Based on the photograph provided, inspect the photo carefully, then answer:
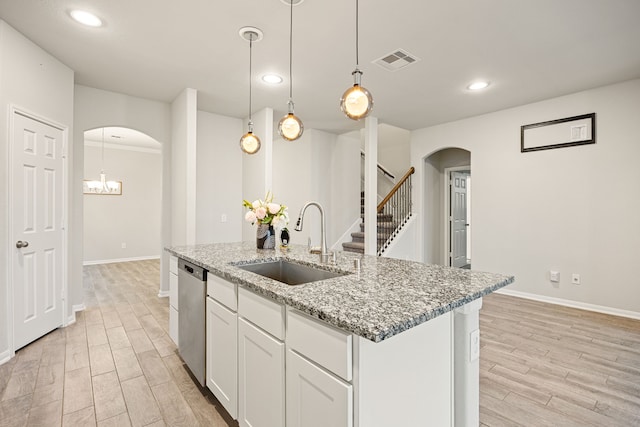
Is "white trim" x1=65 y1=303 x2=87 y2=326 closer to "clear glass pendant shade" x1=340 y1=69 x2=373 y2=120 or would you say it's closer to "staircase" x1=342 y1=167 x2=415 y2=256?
"clear glass pendant shade" x1=340 y1=69 x2=373 y2=120

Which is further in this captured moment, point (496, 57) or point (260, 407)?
point (496, 57)

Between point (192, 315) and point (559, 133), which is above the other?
point (559, 133)

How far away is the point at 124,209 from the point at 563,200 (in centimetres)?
860

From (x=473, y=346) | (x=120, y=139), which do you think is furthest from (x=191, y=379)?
(x=120, y=139)

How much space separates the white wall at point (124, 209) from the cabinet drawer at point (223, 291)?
6.68m

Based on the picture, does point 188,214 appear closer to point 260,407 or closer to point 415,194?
point 260,407

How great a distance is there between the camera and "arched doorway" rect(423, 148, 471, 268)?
19.9ft

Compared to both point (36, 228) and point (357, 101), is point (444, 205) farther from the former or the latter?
point (36, 228)

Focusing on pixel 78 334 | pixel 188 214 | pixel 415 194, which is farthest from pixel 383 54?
pixel 78 334

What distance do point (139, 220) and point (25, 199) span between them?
5.10 metres

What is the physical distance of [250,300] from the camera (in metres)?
1.58

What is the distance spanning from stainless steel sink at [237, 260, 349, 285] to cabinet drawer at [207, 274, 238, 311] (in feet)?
0.66

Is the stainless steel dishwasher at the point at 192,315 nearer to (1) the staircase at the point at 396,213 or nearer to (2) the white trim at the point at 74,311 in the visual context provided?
(2) the white trim at the point at 74,311

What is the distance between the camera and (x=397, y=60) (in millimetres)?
3166
